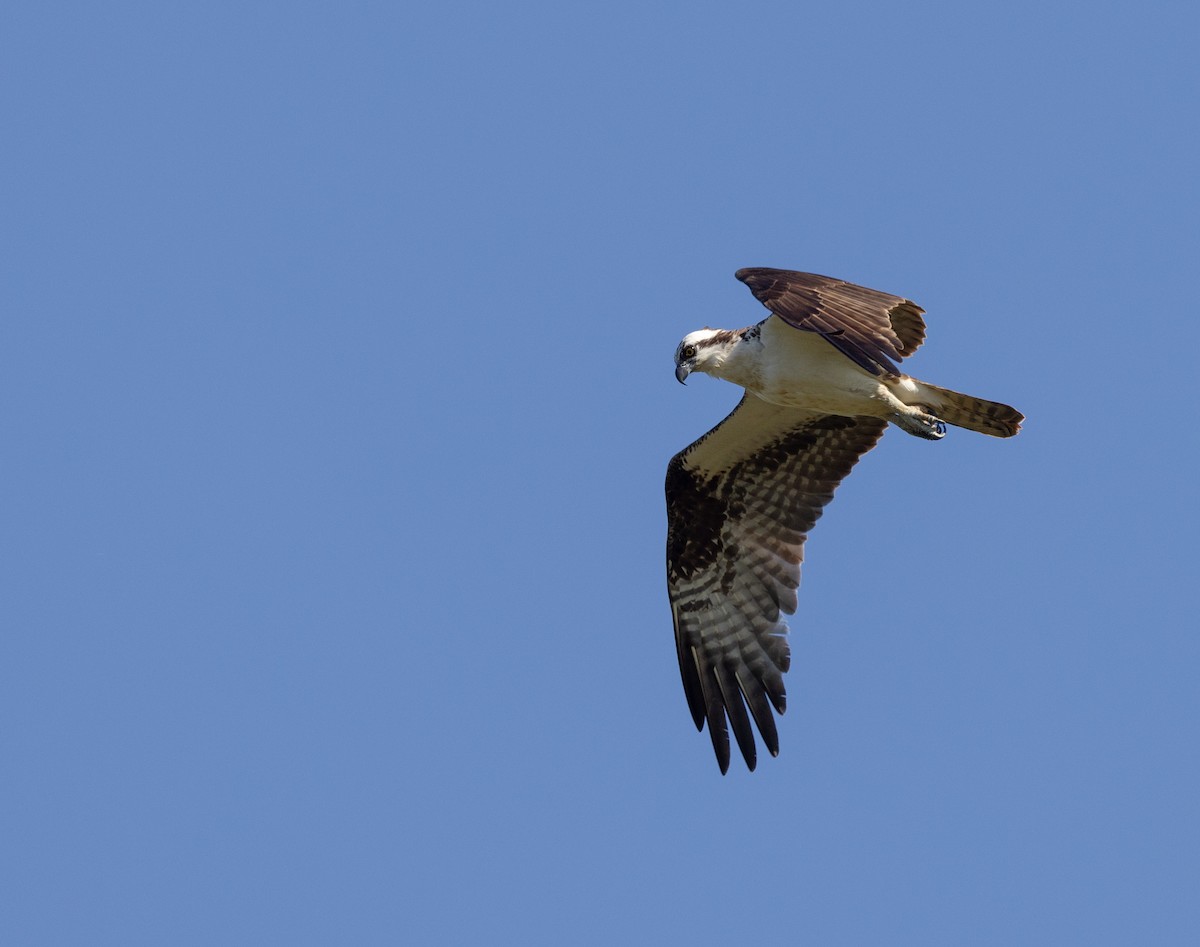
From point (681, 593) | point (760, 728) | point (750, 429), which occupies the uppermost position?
point (750, 429)

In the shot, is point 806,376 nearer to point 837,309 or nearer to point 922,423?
point 922,423

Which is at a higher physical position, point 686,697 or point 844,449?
point 844,449

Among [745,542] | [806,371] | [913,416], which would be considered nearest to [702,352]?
[806,371]

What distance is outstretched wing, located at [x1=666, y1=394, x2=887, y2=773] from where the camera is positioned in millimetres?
13156

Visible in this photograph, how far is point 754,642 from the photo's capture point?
13391mm

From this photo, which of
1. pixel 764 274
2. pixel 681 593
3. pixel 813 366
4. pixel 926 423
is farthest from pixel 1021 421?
pixel 681 593

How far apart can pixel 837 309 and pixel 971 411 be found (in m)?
2.09

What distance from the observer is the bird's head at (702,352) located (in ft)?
40.1

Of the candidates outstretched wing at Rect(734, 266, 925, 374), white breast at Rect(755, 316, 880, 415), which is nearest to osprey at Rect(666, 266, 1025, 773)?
white breast at Rect(755, 316, 880, 415)

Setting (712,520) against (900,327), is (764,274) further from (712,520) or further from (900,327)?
(712,520)

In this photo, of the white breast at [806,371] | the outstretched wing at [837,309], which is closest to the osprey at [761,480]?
the white breast at [806,371]

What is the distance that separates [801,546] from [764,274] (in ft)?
9.92

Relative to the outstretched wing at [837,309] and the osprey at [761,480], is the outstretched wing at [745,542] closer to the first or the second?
the osprey at [761,480]

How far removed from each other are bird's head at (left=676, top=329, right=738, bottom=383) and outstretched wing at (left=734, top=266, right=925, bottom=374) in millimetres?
1035
